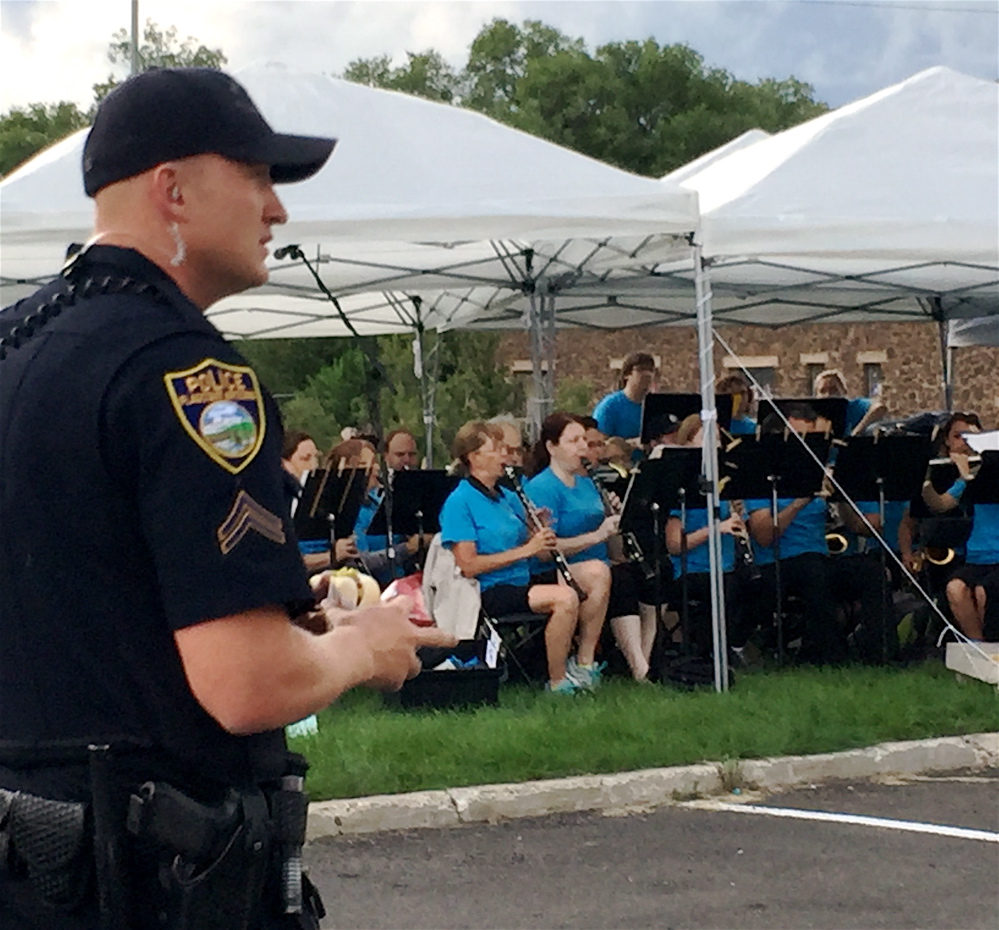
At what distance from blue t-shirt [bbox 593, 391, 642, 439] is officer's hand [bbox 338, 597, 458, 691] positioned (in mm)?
10046

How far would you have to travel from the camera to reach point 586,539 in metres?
9.45

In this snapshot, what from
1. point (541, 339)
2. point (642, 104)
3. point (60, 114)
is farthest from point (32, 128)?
point (541, 339)

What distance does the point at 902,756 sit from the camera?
7.48m

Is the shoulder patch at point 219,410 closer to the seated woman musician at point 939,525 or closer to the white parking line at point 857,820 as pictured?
the white parking line at point 857,820

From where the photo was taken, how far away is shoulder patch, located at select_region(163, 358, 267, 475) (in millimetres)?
1784

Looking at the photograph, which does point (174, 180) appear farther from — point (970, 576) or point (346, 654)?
point (970, 576)

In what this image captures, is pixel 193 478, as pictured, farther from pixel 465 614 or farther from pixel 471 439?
pixel 471 439

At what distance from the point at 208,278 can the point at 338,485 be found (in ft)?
25.7

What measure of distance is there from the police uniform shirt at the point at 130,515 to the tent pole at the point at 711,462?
699cm

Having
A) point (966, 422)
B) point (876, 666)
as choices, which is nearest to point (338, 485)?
point (876, 666)

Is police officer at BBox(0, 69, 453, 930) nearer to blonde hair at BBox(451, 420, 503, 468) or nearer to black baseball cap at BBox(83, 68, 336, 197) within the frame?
black baseball cap at BBox(83, 68, 336, 197)

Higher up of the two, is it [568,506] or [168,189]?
[168,189]

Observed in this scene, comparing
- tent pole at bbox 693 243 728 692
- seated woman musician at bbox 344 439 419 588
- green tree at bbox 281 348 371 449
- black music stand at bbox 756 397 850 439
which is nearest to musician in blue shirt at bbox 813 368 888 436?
black music stand at bbox 756 397 850 439

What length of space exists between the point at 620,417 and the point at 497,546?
10.9ft
